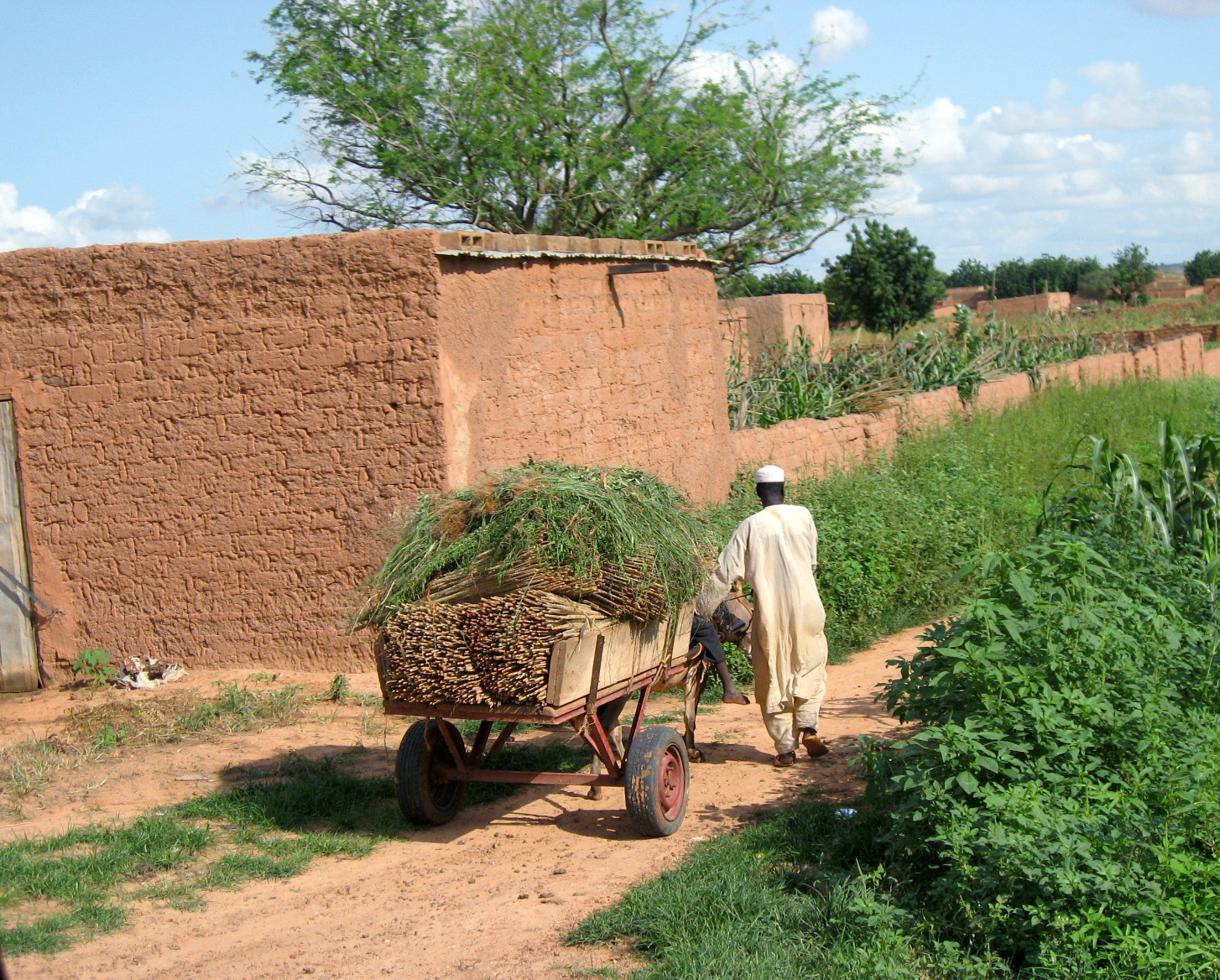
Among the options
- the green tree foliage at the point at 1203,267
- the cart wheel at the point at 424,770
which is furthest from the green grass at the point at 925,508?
the green tree foliage at the point at 1203,267

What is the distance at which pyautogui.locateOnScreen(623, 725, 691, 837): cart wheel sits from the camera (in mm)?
5105

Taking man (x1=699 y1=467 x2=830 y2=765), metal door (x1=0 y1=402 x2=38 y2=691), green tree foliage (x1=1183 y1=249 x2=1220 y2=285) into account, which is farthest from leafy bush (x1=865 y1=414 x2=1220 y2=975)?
green tree foliage (x1=1183 y1=249 x2=1220 y2=285)

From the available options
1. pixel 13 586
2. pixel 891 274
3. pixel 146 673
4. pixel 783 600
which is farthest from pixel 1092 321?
pixel 13 586

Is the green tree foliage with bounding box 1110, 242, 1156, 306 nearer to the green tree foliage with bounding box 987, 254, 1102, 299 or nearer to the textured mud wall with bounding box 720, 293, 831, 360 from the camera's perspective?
the green tree foliage with bounding box 987, 254, 1102, 299

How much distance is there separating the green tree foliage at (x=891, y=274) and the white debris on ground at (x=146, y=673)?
22.1 m

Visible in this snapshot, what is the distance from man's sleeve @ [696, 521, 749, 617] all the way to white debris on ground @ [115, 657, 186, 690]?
4.03 m

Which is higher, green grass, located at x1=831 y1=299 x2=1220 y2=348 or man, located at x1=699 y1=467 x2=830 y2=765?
green grass, located at x1=831 y1=299 x2=1220 y2=348

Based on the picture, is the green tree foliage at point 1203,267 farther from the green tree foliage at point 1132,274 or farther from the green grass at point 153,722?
the green grass at point 153,722

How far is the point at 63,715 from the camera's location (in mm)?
7574

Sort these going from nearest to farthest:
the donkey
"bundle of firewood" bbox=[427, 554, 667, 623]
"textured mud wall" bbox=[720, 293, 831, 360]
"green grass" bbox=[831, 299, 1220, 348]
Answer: "bundle of firewood" bbox=[427, 554, 667, 623] < the donkey < "textured mud wall" bbox=[720, 293, 831, 360] < "green grass" bbox=[831, 299, 1220, 348]

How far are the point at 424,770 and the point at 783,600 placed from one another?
81.3 inches

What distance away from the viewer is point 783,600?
20.0 feet

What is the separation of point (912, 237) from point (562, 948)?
26.0 meters

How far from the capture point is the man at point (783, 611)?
6.07 metres
